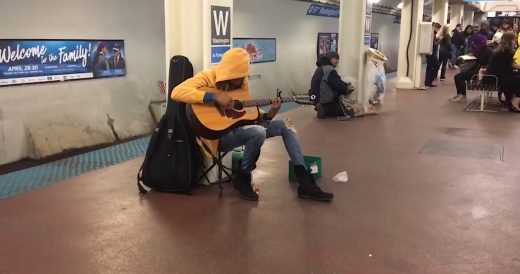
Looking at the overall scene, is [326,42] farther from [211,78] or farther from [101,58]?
[211,78]

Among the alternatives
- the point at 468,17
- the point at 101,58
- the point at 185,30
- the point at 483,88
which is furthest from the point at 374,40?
the point at 185,30

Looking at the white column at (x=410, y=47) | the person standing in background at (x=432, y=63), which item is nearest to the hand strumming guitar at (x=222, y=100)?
the white column at (x=410, y=47)

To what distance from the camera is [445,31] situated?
43.9ft

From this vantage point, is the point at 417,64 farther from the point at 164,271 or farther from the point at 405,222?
the point at 164,271

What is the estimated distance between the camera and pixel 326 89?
746 centimetres

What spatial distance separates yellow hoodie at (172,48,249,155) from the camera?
12.1 feet

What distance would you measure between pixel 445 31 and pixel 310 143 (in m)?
9.03

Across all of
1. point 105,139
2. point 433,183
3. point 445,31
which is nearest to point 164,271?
point 433,183

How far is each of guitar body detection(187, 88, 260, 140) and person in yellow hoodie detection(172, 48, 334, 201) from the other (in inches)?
2.1

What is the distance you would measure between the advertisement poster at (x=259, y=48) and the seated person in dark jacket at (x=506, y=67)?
4.51 metres

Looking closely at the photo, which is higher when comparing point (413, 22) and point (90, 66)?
point (413, 22)

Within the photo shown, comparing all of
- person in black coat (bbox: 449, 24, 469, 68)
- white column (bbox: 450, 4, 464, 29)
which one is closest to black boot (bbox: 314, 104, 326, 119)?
person in black coat (bbox: 449, 24, 469, 68)

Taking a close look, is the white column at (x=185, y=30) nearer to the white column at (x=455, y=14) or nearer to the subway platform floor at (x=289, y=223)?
the subway platform floor at (x=289, y=223)

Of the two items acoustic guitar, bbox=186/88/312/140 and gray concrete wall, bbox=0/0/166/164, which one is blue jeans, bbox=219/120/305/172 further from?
gray concrete wall, bbox=0/0/166/164
